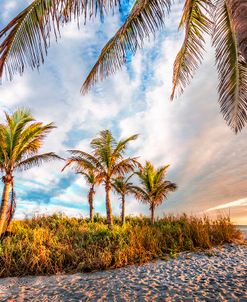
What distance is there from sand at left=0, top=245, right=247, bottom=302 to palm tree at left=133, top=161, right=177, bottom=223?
13470 millimetres

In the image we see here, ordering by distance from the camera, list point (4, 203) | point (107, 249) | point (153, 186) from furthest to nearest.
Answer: point (153, 186)
point (4, 203)
point (107, 249)

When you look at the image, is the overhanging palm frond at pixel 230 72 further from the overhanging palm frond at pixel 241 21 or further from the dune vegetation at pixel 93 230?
the dune vegetation at pixel 93 230

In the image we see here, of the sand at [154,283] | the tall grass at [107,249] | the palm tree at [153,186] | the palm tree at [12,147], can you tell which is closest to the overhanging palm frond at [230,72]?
the sand at [154,283]

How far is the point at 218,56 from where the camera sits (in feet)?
17.6

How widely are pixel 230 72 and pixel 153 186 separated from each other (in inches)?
673

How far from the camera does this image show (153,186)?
22.2 m

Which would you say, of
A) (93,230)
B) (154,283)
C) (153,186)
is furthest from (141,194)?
(154,283)

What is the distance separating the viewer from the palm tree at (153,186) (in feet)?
72.7

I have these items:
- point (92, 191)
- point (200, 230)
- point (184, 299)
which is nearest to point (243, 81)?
point (184, 299)

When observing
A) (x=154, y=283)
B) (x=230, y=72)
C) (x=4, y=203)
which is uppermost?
(x=230, y=72)

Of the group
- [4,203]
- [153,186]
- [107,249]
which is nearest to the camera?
[107,249]

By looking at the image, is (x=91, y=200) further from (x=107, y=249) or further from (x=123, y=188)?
(x=107, y=249)

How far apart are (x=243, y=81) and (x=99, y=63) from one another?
10.9 ft

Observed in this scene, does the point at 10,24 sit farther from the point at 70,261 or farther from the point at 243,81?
the point at 70,261
